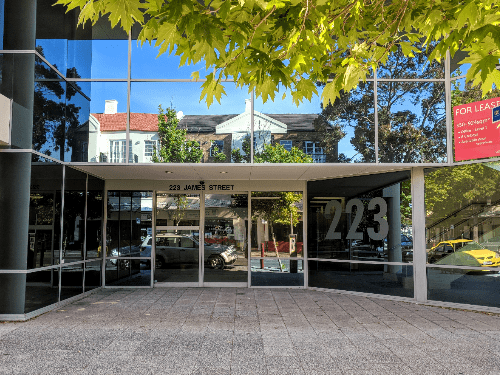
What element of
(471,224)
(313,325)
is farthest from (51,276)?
(471,224)

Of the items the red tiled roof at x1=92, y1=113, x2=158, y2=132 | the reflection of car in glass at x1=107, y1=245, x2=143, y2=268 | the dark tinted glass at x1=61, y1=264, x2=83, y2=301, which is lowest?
the dark tinted glass at x1=61, y1=264, x2=83, y2=301

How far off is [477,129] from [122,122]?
748 cm

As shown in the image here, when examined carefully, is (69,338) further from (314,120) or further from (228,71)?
(314,120)

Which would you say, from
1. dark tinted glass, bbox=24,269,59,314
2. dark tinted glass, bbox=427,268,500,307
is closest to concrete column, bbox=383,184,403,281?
dark tinted glass, bbox=427,268,500,307

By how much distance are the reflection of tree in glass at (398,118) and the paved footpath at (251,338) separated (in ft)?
10.8

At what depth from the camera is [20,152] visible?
7879 millimetres

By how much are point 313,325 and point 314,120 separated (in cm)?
465

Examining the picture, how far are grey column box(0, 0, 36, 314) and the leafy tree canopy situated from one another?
496 centimetres

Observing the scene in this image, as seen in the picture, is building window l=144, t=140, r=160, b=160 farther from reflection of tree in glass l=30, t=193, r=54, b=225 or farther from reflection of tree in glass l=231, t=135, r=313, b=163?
reflection of tree in glass l=30, t=193, r=54, b=225

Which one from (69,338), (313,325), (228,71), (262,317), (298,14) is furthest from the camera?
(262,317)

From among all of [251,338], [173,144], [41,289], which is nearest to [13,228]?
[41,289]

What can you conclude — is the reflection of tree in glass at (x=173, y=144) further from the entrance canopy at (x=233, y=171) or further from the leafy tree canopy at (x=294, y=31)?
the leafy tree canopy at (x=294, y=31)

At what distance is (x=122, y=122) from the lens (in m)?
9.62

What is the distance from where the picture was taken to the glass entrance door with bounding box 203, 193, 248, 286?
11.8m
